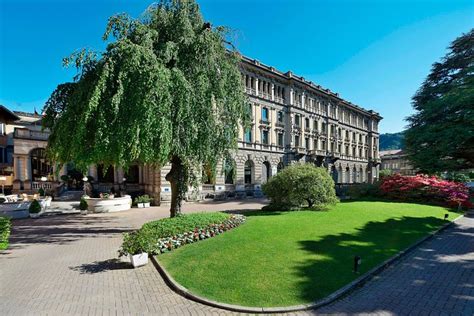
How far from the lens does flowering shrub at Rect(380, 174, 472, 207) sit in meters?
21.8

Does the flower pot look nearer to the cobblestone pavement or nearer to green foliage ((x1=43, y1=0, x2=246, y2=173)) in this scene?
the cobblestone pavement

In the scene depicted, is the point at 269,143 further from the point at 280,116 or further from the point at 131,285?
the point at 131,285

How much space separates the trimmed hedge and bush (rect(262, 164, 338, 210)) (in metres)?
5.67

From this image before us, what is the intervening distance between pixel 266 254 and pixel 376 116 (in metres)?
69.6

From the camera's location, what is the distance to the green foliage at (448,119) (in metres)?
23.0

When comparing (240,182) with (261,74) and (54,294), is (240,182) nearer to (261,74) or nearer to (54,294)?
(261,74)

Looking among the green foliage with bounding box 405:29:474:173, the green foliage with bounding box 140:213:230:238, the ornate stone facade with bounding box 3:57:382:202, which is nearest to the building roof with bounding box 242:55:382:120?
the ornate stone facade with bounding box 3:57:382:202

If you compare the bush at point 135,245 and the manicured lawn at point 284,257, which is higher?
the bush at point 135,245

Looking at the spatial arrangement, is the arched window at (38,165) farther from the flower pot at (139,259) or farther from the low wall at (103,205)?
the flower pot at (139,259)

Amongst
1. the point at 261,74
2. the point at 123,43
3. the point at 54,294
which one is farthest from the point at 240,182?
Answer: the point at 54,294

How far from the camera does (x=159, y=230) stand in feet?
30.8

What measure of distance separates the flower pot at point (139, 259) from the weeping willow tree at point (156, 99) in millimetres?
3665

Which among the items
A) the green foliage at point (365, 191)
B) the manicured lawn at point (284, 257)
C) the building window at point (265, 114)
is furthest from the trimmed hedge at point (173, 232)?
the building window at point (265, 114)

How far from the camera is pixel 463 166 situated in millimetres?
25047
